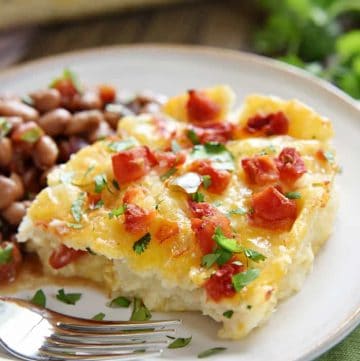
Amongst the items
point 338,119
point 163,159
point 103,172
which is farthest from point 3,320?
point 338,119

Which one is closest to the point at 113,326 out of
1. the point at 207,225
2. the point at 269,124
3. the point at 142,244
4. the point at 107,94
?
A: the point at 142,244

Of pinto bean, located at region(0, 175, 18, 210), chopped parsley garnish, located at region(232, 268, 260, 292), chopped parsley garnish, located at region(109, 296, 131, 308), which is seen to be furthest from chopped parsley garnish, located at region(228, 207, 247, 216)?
pinto bean, located at region(0, 175, 18, 210)

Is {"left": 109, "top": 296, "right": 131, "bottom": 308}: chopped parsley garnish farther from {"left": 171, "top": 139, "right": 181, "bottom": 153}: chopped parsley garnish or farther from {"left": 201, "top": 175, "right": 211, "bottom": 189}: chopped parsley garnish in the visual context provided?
{"left": 171, "top": 139, "right": 181, "bottom": 153}: chopped parsley garnish

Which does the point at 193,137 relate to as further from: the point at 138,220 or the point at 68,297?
the point at 68,297

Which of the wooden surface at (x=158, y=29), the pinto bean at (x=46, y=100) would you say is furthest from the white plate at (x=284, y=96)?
the wooden surface at (x=158, y=29)

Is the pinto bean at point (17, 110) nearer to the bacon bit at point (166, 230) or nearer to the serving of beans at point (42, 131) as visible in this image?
the serving of beans at point (42, 131)
